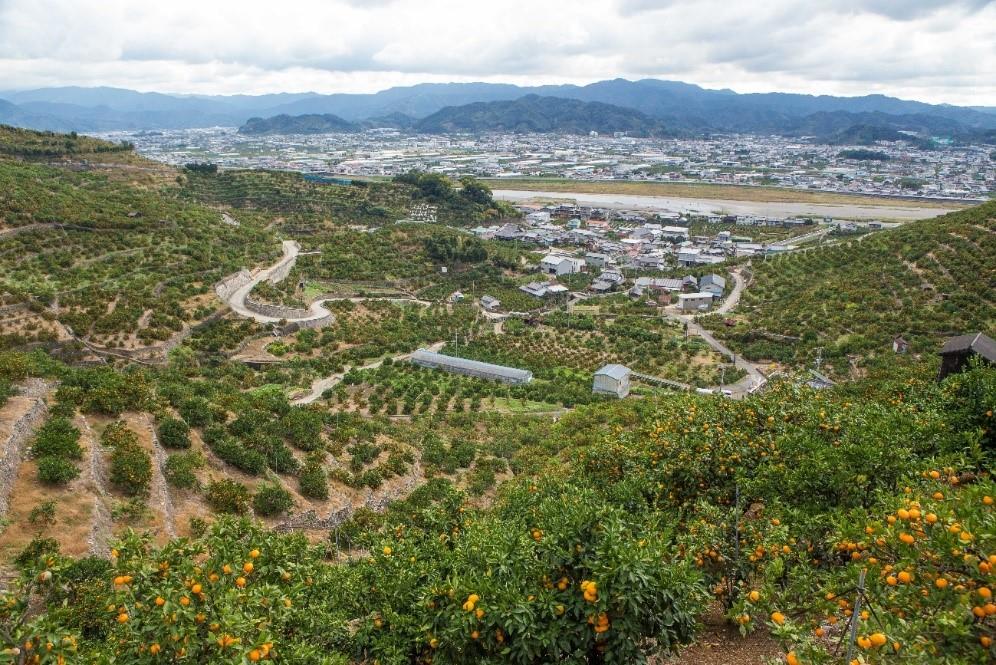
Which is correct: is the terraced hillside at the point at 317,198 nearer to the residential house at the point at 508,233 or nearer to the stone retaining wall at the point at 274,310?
the residential house at the point at 508,233

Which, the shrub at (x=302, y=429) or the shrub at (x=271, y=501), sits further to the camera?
the shrub at (x=302, y=429)

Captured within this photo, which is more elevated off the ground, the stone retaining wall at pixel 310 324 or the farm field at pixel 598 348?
the stone retaining wall at pixel 310 324

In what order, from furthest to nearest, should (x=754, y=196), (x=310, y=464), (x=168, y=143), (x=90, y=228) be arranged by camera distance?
(x=168, y=143), (x=754, y=196), (x=90, y=228), (x=310, y=464)

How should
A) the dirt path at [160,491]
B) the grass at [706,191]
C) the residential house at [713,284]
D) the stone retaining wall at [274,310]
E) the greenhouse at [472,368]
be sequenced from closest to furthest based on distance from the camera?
the dirt path at [160,491] < the greenhouse at [472,368] < the stone retaining wall at [274,310] < the residential house at [713,284] < the grass at [706,191]

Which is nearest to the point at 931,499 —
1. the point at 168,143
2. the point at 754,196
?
the point at 754,196

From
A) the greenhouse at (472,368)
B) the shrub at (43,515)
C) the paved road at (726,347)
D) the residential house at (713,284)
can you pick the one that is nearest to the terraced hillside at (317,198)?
the greenhouse at (472,368)

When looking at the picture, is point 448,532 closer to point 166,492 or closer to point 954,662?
point 954,662

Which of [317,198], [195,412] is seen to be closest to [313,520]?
[195,412]

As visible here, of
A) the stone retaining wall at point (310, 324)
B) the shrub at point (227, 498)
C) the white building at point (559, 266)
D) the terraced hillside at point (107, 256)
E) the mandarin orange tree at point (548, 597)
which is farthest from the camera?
the white building at point (559, 266)
